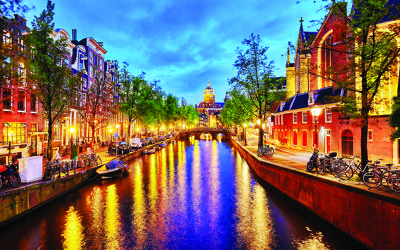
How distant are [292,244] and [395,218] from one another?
4540 mm

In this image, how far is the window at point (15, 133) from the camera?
22953 millimetres

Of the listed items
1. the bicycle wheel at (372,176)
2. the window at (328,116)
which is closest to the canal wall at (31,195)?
the bicycle wheel at (372,176)

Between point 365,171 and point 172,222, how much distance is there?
10720 millimetres

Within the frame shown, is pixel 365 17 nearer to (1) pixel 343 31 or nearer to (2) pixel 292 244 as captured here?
(1) pixel 343 31

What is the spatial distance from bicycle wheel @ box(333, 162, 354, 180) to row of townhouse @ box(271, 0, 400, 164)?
2.98 meters

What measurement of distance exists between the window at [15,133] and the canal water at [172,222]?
10623 mm

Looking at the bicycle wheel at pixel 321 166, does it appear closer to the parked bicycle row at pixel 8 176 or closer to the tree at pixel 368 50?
the tree at pixel 368 50

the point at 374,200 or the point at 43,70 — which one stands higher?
the point at 43,70

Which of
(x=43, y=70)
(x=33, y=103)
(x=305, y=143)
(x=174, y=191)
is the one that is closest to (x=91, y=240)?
(x=174, y=191)

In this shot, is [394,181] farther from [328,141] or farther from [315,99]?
[315,99]

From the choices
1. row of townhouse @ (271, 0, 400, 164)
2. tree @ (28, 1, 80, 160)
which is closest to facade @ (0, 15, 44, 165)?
tree @ (28, 1, 80, 160)

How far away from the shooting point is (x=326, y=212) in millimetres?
12375

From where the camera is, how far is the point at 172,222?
44.4 feet

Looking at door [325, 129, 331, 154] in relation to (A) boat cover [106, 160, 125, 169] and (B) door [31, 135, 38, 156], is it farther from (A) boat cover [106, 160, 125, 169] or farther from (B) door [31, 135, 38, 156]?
(B) door [31, 135, 38, 156]
